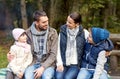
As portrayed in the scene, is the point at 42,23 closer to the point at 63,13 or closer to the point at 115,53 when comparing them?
the point at 115,53

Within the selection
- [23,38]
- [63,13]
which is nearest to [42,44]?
[23,38]

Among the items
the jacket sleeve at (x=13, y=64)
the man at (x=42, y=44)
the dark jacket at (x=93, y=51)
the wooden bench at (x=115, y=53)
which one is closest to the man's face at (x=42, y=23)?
the man at (x=42, y=44)

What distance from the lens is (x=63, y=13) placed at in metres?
12.6

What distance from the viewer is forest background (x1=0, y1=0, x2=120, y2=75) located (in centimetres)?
1116

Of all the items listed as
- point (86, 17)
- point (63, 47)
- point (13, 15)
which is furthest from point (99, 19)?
point (63, 47)

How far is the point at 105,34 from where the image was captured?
503 cm

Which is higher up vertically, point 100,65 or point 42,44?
point 42,44

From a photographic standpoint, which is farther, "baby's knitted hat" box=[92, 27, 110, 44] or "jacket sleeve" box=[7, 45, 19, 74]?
"jacket sleeve" box=[7, 45, 19, 74]

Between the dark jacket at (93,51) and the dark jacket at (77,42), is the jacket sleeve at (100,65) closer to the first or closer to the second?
the dark jacket at (93,51)

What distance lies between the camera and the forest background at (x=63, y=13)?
11.2 m

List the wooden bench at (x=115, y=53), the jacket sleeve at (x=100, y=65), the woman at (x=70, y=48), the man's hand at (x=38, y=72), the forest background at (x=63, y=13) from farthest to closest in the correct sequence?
the forest background at (x=63, y=13)
the wooden bench at (x=115, y=53)
the woman at (x=70, y=48)
the man's hand at (x=38, y=72)
the jacket sleeve at (x=100, y=65)

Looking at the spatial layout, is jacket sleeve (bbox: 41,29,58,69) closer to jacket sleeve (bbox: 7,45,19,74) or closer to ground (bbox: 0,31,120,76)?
jacket sleeve (bbox: 7,45,19,74)

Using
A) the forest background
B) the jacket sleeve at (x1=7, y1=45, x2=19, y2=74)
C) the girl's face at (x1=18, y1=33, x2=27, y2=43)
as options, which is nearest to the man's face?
the girl's face at (x1=18, y1=33, x2=27, y2=43)

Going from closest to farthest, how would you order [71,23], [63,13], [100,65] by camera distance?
[100,65]
[71,23]
[63,13]
